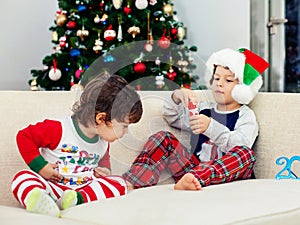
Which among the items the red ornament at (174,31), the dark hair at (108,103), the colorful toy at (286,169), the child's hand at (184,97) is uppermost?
the red ornament at (174,31)

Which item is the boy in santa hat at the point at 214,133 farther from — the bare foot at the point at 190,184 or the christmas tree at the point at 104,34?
the christmas tree at the point at 104,34

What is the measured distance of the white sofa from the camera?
1.46 meters

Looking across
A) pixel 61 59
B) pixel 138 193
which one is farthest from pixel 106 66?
pixel 61 59

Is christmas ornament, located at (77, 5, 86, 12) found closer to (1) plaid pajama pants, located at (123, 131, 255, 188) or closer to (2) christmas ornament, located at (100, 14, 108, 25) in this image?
(2) christmas ornament, located at (100, 14, 108, 25)

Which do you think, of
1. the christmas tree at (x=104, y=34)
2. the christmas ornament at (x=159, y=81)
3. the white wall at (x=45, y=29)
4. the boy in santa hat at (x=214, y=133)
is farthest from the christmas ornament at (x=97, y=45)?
the boy in santa hat at (x=214, y=133)

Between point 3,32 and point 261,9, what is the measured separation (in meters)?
1.78

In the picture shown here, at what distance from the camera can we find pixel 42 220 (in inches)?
57.3

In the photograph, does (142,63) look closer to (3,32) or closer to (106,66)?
(106,66)

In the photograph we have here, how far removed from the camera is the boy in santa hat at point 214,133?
2.08 m

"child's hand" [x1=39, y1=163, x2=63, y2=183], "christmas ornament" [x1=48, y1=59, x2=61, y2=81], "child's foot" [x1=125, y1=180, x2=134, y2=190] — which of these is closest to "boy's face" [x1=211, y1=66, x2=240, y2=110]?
"child's foot" [x1=125, y1=180, x2=134, y2=190]

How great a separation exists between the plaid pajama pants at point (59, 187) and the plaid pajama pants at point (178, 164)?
26cm

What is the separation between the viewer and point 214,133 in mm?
2227

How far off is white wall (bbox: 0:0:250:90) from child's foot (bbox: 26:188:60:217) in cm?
267

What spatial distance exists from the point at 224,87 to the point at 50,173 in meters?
0.89
